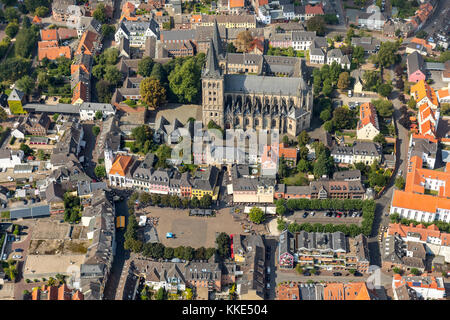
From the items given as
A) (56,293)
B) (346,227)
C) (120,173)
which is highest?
(120,173)

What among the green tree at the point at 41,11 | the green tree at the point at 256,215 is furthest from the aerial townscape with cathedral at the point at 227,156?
the green tree at the point at 41,11

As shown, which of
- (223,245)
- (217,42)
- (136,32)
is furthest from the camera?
(136,32)

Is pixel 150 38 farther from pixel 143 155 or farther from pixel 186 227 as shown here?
pixel 186 227

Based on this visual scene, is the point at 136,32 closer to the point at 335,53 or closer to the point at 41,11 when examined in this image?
the point at 41,11

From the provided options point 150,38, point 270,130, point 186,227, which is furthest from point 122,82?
point 186,227

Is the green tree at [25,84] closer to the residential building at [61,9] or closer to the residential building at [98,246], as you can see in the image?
the residential building at [61,9]

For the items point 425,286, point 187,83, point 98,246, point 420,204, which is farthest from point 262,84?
point 425,286
